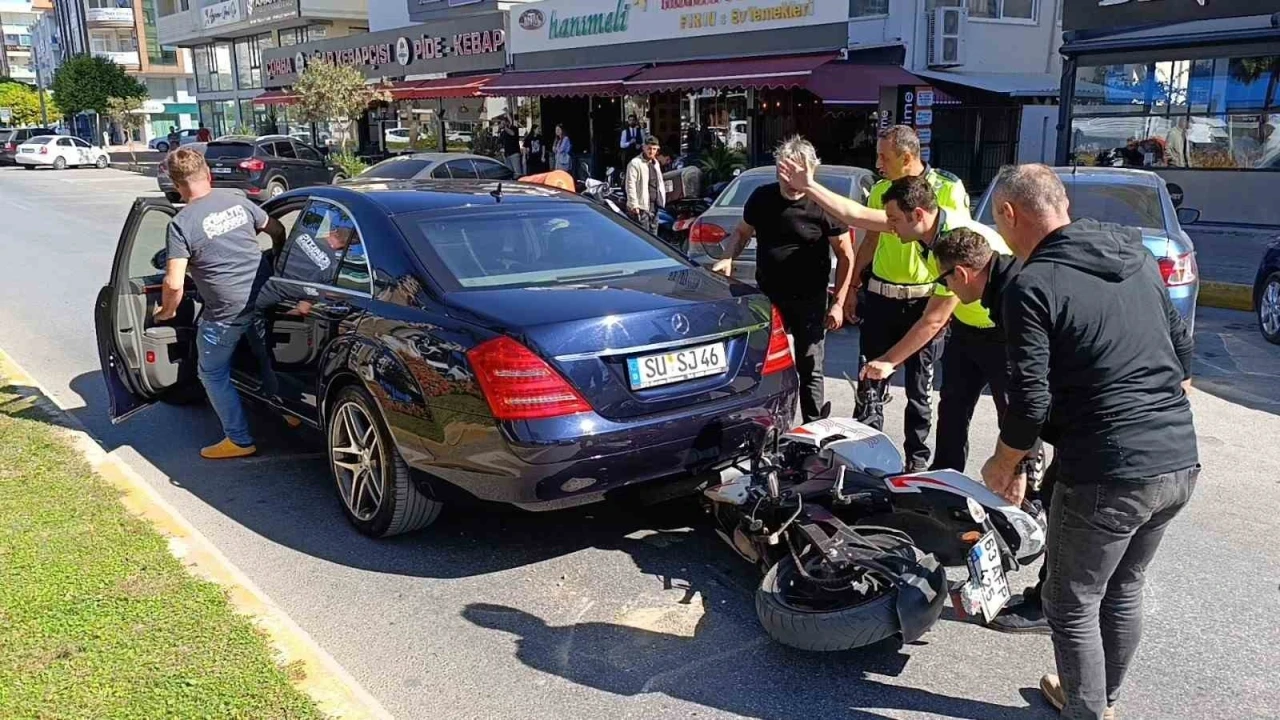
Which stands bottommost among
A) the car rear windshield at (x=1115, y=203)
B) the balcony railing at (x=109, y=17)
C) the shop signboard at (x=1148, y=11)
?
the car rear windshield at (x=1115, y=203)

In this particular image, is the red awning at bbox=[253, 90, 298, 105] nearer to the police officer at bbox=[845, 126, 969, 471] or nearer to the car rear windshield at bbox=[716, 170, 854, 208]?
the car rear windshield at bbox=[716, 170, 854, 208]

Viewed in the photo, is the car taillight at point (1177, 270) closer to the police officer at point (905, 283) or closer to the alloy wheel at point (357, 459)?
the police officer at point (905, 283)

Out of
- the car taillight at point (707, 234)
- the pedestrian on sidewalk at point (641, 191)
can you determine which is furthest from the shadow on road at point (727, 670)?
the pedestrian on sidewalk at point (641, 191)

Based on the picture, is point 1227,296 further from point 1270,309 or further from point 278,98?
point 278,98

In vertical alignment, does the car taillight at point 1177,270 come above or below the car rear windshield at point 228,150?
below

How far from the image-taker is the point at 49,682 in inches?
124

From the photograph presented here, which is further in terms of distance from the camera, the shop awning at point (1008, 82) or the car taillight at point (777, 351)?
the shop awning at point (1008, 82)

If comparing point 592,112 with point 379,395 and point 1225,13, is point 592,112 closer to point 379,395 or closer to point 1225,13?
point 1225,13

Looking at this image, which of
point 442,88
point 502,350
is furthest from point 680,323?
point 442,88

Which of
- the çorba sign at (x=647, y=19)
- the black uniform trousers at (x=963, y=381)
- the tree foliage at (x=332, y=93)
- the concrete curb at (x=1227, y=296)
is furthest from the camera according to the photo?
the tree foliage at (x=332, y=93)

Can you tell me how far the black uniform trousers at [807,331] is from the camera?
5109 millimetres

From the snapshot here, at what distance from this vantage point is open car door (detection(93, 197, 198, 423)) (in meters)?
5.66

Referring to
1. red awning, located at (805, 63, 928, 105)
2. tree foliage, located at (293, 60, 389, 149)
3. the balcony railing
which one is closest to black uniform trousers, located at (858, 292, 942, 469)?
red awning, located at (805, 63, 928, 105)

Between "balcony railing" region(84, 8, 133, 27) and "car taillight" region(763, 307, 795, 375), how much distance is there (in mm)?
78530
